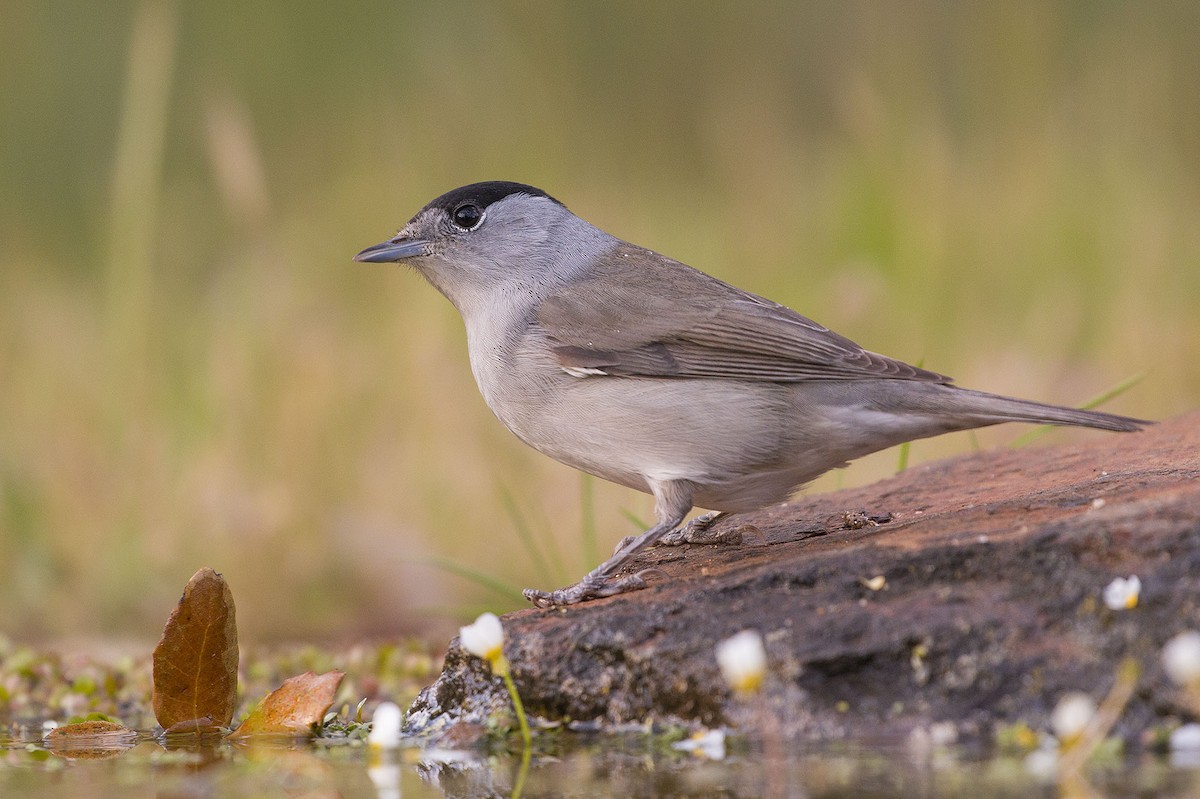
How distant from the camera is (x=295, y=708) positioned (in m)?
3.88

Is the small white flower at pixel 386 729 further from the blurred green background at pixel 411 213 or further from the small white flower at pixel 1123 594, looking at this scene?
the blurred green background at pixel 411 213

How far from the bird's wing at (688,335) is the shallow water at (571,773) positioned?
1.49 metres

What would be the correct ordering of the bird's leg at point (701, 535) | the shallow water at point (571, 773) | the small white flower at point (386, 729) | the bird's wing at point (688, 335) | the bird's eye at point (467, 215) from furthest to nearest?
1. the bird's eye at point (467, 215)
2. the bird's leg at point (701, 535)
3. the bird's wing at point (688, 335)
4. the small white flower at point (386, 729)
5. the shallow water at point (571, 773)

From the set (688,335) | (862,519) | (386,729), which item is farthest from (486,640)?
(688,335)

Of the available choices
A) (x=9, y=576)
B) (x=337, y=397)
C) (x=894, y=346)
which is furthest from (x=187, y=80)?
(x=894, y=346)

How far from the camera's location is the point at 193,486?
7.11 m

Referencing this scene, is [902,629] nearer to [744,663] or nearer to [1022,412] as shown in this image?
[744,663]

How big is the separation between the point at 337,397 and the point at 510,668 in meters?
4.51

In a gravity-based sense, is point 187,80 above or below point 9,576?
Result: above

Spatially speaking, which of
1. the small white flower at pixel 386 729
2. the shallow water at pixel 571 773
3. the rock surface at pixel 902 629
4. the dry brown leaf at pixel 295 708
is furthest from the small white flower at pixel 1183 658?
the dry brown leaf at pixel 295 708

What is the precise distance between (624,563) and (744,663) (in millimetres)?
1538

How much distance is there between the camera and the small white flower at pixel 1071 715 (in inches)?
111

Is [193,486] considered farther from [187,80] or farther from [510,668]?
[187,80]

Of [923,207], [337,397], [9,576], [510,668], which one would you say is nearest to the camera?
[510,668]
